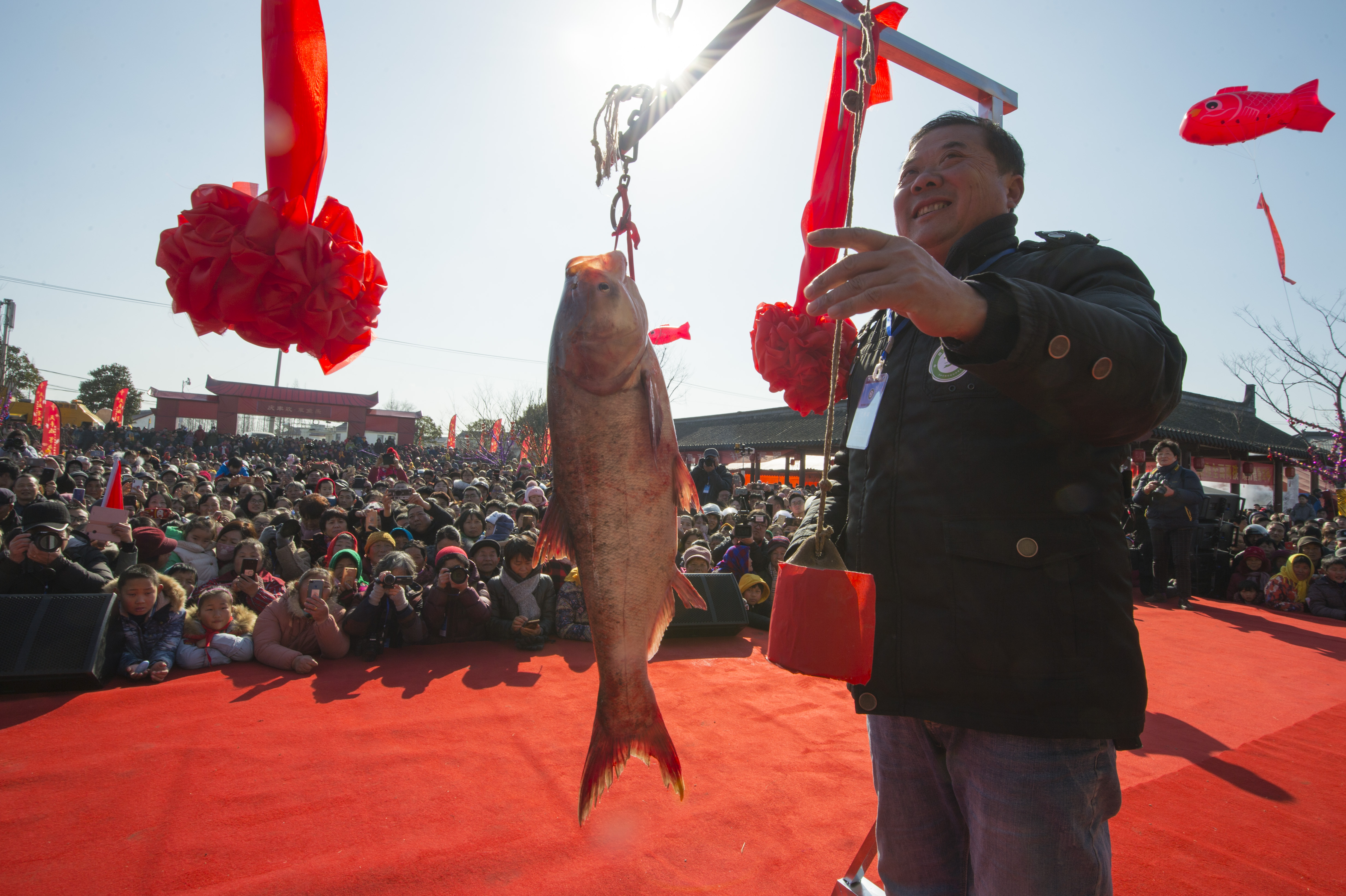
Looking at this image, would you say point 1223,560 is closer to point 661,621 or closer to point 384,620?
point 384,620

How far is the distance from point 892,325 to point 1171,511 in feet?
33.6

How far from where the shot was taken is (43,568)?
5930 mm

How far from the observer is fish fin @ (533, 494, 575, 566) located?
5.49 feet

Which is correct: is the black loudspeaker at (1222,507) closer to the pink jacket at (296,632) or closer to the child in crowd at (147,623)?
the pink jacket at (296,632)

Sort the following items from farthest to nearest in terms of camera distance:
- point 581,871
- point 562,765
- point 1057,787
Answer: point 562,765, point 581,871, point 1057,787

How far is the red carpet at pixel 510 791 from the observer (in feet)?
10.4

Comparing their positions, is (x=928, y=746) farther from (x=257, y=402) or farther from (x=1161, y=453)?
(x=257, y=402)

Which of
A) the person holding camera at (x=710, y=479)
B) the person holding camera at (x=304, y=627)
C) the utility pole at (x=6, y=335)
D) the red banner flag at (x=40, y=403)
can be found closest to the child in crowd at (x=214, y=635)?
the person holding camera at (x=304, y=627)

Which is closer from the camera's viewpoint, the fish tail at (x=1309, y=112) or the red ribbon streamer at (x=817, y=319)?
the red ribbon streamer at (x=817, y=319)

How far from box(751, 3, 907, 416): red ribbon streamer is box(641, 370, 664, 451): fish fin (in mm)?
721

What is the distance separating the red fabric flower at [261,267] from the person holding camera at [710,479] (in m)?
10.8

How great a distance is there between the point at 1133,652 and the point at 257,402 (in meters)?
46.8

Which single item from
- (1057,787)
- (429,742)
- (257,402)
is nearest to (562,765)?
(429,742)

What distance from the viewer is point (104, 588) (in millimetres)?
6141
